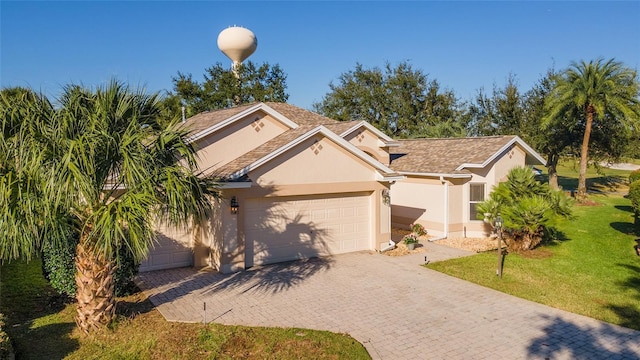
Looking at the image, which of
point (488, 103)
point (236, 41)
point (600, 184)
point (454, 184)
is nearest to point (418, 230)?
point (454, 184)

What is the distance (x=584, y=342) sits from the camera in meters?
9.09

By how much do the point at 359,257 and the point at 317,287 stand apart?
3.85 metres

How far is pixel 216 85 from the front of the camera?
44.6m

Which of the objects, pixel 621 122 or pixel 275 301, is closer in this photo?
pixel 275 301

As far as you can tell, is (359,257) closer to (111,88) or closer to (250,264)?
(250,264)

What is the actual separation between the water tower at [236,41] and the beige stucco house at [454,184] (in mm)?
16505

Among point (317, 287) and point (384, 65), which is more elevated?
point (384, 65)

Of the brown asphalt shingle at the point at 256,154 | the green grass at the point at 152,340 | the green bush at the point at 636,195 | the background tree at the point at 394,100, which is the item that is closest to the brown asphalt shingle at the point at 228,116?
the brown asphalt shingle at the point at 256,154

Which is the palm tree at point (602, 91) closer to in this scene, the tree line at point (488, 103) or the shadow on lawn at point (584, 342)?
the tree line at point (488, 103)

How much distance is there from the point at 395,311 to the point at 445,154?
13.1 meters

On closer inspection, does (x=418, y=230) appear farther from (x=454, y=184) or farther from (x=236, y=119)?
(x=236, y=119)

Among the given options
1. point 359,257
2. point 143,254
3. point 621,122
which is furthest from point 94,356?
point 621,122

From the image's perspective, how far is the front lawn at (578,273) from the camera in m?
11.3

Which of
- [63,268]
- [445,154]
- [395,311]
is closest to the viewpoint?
[63,268]
